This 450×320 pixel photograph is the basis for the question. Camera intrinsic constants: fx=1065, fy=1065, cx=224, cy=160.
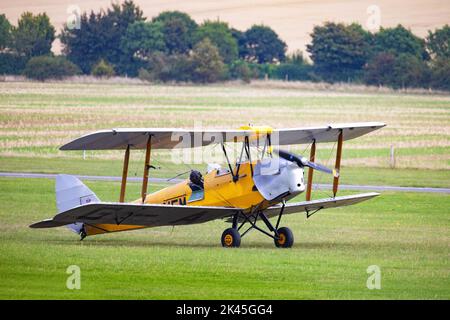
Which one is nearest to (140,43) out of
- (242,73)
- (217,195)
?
(242,73)

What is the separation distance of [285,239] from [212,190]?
1.66m

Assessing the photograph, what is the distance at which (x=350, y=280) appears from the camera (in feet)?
53.2

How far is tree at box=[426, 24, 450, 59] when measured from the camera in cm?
8631

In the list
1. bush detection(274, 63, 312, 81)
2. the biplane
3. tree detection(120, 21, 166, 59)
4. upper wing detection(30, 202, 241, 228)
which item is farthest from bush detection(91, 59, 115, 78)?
upper wing detection(30, 202, 241, 228)

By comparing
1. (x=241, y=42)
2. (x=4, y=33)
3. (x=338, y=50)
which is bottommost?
(x=338, y=50)

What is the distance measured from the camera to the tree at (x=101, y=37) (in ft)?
312

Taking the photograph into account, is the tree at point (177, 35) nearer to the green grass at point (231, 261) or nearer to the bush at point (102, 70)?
the bush at point (102, 70)

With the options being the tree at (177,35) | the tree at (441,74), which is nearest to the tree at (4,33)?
the tree at (441,74)

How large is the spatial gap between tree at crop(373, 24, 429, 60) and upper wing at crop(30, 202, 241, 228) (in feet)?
246

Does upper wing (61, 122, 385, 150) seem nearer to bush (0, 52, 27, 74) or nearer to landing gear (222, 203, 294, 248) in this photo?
landing gear (222, 203, 294, 248)

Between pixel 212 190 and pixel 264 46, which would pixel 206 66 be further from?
pixel 212 190

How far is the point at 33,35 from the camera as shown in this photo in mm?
79188

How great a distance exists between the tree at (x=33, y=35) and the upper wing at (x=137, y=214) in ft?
179
